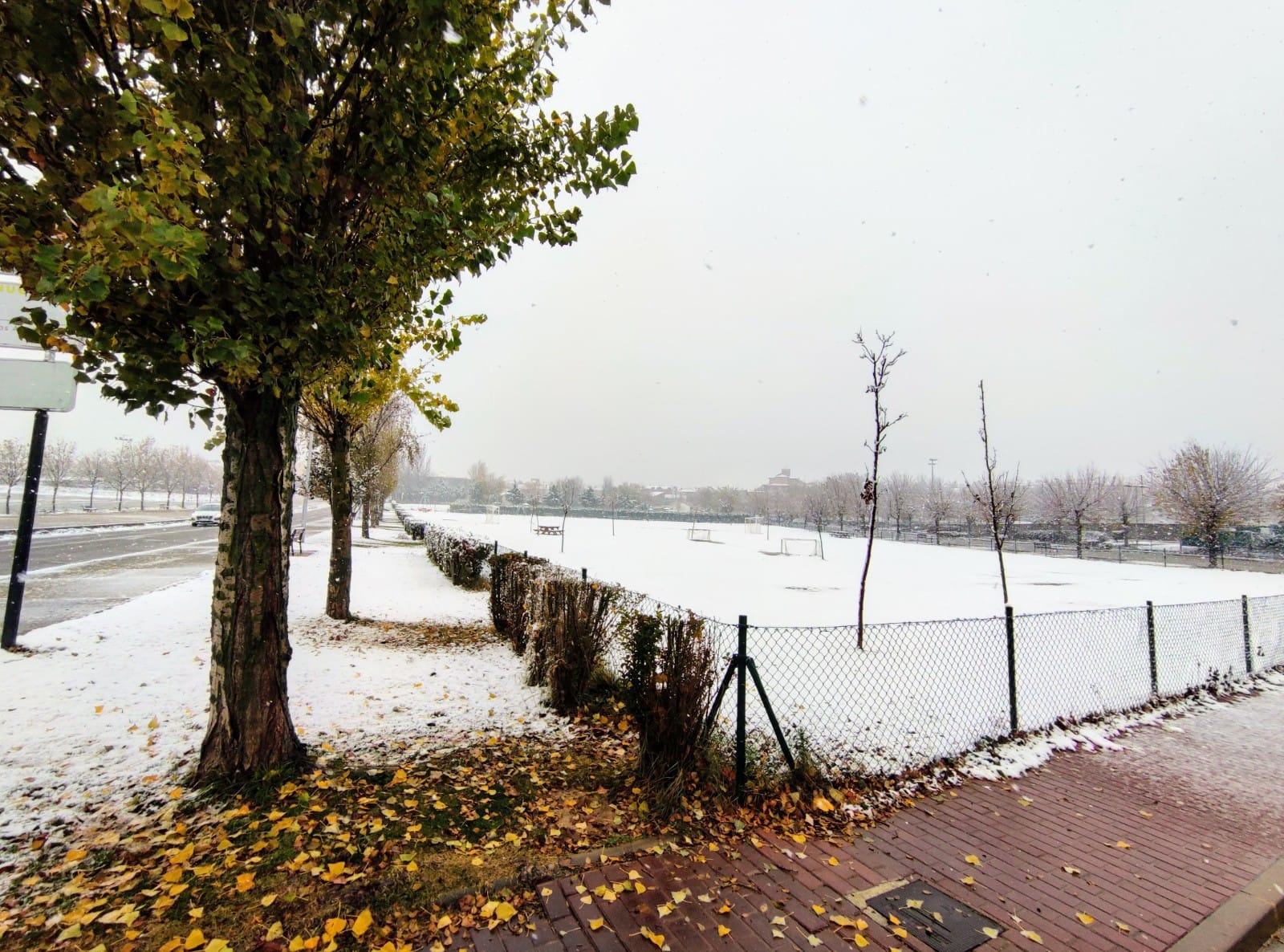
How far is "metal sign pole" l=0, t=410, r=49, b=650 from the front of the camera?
6.03m

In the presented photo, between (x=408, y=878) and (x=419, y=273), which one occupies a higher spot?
(x=419, y=273)

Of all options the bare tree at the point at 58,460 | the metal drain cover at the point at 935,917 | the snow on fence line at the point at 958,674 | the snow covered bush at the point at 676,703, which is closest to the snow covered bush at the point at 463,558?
the snow on fence line at the point at 958,674

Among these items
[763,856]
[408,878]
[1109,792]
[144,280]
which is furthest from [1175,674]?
[144,280]

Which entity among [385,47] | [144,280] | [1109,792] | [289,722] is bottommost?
[1109,792]

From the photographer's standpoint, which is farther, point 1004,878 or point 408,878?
point 1004,878

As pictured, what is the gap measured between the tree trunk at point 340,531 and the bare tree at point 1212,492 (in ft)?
114

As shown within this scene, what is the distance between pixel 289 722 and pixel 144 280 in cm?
278

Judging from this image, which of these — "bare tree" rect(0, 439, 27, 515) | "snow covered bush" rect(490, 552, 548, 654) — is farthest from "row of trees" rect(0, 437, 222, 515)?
"snow covered bush" rect(490, 552, 548, 654)

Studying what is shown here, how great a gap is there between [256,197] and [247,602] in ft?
7.58

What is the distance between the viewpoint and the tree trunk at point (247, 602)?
11.0ft

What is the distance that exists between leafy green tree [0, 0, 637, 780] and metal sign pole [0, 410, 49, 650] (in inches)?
186

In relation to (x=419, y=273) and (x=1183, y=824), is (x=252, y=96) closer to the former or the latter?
(x=419, y=273)

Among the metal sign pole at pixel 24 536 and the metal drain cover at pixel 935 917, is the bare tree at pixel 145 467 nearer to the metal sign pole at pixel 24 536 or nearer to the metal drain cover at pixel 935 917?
the metal sign pole at pixel 24 536

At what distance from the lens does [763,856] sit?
3.04 m
